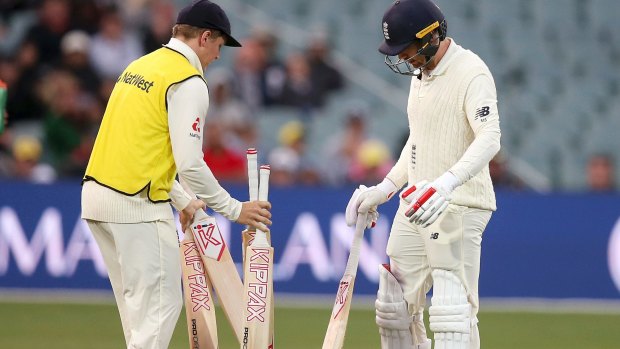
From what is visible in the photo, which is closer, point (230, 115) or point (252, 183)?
point (252, 183)

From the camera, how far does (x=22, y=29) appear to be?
13148 mm

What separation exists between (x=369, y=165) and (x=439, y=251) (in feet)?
17.9

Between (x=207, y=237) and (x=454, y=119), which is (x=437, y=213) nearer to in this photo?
(x=454, y=119)

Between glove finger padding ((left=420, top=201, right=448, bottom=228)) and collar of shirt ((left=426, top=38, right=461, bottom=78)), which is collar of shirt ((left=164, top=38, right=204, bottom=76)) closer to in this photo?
collar of shirt ((left=426, top=38, right=461, bottom=78))

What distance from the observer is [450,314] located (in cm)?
576

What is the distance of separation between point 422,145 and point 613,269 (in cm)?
502

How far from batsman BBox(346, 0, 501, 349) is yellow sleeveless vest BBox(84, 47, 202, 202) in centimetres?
112

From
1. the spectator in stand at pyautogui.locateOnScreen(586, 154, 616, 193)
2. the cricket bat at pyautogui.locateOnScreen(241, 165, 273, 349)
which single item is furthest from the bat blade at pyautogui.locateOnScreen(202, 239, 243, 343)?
the spectator in stand at pyautogui.locateOnScreen(586, 154, 616, 193)

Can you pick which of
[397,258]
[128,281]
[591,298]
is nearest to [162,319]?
[128,281]

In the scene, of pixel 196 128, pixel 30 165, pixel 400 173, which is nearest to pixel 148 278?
pixel 196 128

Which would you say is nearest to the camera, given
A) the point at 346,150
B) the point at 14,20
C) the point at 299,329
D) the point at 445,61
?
the point at 445,61

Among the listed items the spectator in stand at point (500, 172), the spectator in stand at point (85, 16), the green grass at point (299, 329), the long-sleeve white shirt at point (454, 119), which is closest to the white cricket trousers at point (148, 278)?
the long-sleeve white shirt at point (454, 119)

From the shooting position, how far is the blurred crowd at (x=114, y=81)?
1151 centimetres

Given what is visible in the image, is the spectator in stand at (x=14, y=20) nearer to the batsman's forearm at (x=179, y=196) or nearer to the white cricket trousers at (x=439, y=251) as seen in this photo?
the batsman's forearm at (x=179, y=196)
